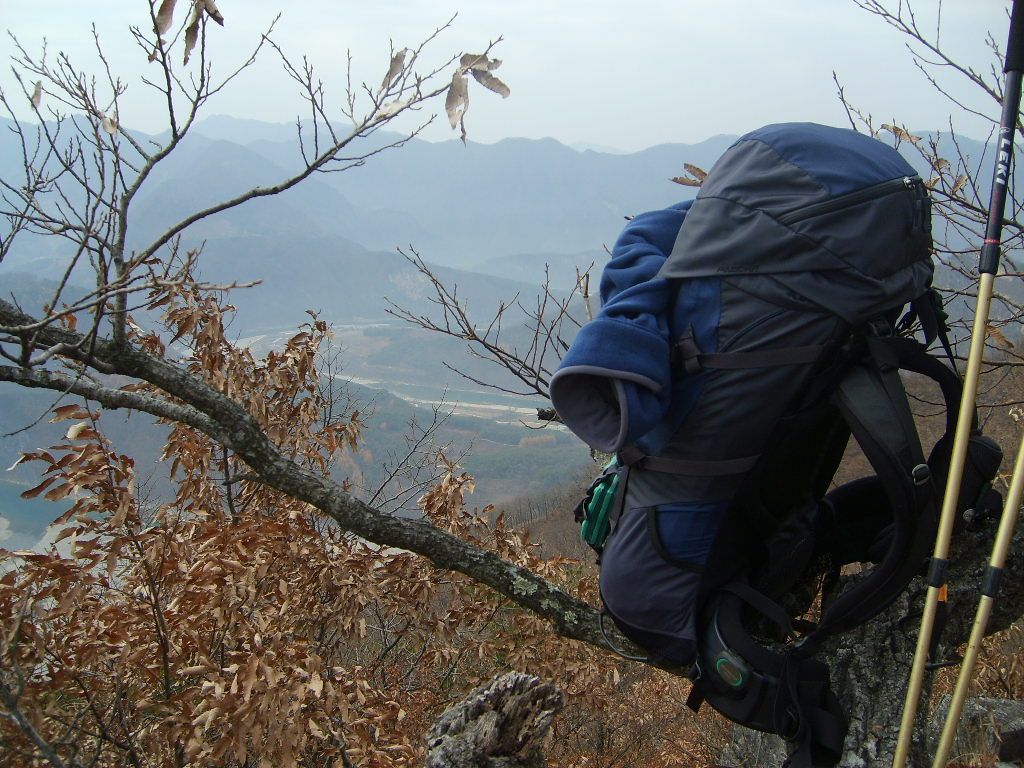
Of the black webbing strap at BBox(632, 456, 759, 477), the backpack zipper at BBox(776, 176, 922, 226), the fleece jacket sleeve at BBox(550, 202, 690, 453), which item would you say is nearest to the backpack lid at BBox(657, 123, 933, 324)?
the backpack zipper at BBox(776, 176, 922, 226)

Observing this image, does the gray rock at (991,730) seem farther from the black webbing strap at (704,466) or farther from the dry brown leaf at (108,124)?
the dry brown leaf at (108,124)

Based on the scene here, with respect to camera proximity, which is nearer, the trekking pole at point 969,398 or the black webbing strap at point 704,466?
the trekking pole at point 969,398

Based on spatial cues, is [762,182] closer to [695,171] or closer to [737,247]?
[737,247]

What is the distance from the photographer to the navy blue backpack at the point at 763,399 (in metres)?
1.91

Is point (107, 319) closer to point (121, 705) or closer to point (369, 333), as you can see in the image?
point (121, 705)

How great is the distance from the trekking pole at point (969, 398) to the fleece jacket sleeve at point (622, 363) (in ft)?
2.63

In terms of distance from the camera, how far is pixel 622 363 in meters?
1.94

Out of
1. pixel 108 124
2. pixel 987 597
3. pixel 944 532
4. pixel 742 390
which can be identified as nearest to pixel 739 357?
pixel 742 390

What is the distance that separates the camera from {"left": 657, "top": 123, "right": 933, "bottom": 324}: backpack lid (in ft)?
6.27

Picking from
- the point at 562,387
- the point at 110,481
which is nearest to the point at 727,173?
the point at 562,387

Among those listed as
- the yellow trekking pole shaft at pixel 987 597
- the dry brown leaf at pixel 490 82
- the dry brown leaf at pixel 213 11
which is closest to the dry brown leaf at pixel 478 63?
the dry brown leaf at pixel 490 82

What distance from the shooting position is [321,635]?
14.9 ft

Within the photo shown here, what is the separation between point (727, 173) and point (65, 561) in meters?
2.88

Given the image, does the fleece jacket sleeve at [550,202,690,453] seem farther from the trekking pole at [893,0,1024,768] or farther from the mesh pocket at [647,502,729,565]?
the trekking pole at [893,0,1024,768]
